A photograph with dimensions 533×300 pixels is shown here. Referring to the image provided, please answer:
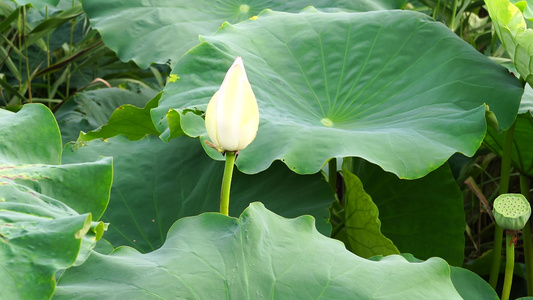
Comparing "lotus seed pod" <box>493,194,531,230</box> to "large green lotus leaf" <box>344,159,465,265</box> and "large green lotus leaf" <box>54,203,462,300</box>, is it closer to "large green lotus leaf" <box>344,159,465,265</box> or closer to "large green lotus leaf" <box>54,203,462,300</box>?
"large green lotus leaf" <box>54,203,462,300</box>

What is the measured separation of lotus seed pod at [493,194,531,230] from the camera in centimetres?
99

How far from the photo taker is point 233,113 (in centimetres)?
81

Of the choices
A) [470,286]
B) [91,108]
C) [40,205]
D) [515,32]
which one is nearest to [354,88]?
[515,32]

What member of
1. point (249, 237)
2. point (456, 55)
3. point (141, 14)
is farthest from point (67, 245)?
point (141, 14)

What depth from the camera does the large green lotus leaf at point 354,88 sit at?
107cm

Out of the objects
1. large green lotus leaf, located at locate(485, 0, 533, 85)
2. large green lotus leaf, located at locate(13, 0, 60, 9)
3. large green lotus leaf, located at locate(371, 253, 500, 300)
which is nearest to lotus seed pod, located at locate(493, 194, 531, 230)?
large green lotus leaf, located at locate(371, 253, 500, 300)

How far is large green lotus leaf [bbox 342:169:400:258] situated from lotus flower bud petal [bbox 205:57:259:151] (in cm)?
42

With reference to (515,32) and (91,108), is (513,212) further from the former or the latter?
(91,108)

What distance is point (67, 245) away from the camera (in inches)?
27.6

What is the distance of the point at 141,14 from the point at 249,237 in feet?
3.11

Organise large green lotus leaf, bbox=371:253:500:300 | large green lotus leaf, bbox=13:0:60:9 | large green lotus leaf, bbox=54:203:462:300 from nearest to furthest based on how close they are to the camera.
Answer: large green lotus leaf, bbox=54:203:462:300 → large green lotus leaf, bbox=371:253:500:300 → large green lotus leaf, bbox=13:0:60:9

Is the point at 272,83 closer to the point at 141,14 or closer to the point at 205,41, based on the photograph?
the point at 205,41

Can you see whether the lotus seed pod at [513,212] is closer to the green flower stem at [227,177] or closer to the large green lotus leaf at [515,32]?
the large green lotus leaf at [515,32]

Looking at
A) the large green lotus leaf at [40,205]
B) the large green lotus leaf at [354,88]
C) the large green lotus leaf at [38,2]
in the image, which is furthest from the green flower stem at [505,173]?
the large green lotus leaf at [38,2]
